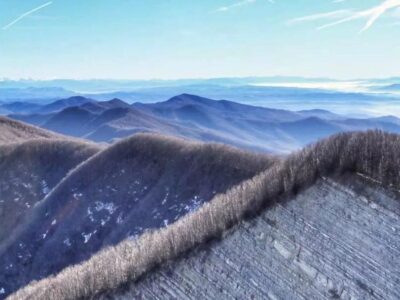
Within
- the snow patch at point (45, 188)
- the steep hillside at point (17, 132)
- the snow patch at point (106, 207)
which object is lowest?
the steep hillside at point (17, 132)

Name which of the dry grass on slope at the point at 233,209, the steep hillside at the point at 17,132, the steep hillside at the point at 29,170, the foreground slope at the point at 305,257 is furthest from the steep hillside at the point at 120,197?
the steep hillside at the point at 17,132

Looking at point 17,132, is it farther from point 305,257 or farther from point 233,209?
point 305,257

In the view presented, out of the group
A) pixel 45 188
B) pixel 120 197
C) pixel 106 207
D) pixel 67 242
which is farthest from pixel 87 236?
pixel 45 188

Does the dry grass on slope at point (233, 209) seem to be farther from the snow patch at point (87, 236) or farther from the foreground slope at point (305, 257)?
the snow patch at point (87, 236)

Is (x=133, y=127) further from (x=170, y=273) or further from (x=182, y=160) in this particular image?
(x=170, y=273)

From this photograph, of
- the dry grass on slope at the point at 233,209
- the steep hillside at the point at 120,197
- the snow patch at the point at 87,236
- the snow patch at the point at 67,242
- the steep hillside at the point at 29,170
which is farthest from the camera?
the steep hillside at the point at 29,170

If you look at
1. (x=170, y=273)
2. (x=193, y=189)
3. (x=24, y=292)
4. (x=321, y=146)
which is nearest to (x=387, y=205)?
(x=321, y=146)

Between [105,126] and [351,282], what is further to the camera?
[105,126]
